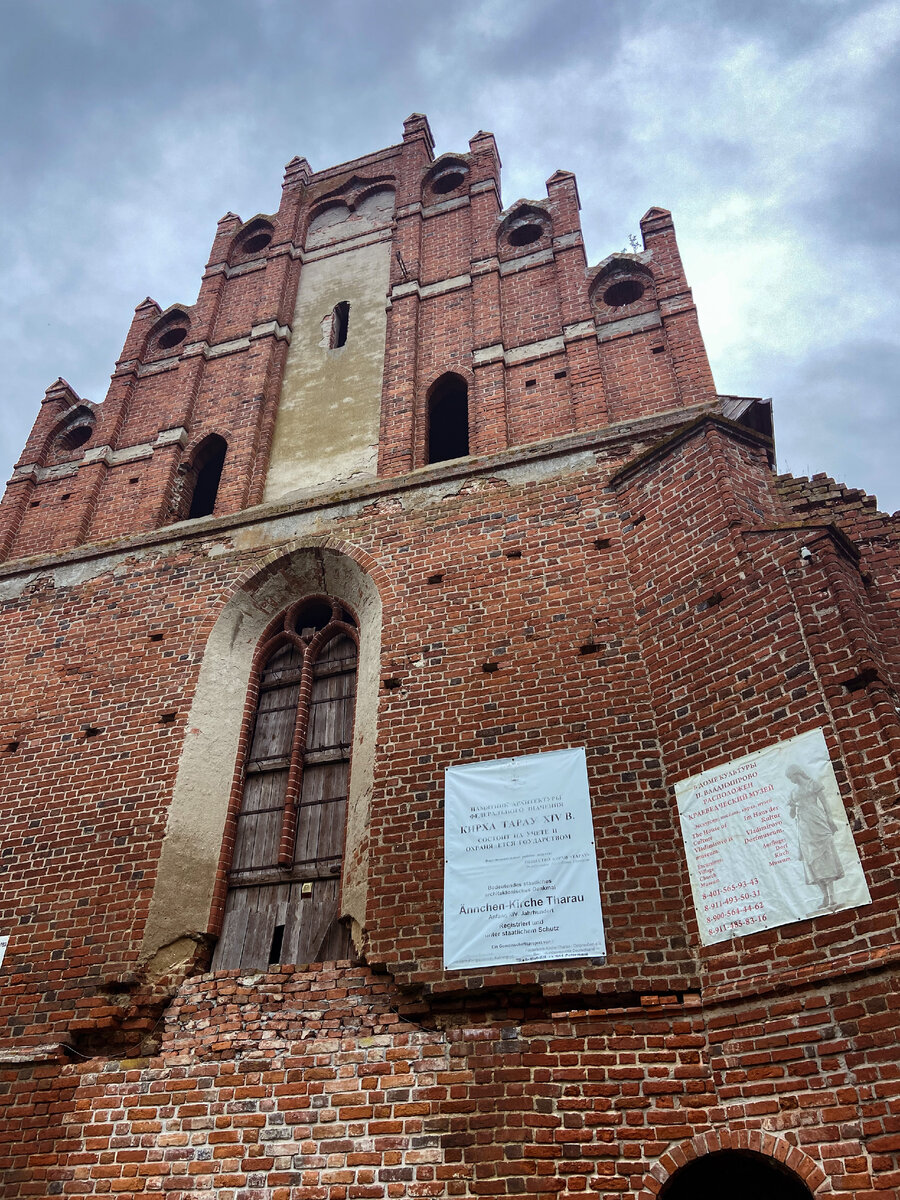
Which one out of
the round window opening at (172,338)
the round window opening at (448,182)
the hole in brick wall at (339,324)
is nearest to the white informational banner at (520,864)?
the hole in brick wall at (339,324)

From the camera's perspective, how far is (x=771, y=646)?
5.93 meters

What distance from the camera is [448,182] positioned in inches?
495

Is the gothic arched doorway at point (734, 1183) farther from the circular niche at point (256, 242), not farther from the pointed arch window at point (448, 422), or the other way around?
the circular niche at point (256, 242)

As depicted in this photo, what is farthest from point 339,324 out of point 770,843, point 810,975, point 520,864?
point 810,975

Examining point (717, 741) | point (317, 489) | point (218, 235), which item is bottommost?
point (717, 741)

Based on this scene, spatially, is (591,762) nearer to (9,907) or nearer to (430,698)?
(430,698)

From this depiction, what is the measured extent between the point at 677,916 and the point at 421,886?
177 centimetres

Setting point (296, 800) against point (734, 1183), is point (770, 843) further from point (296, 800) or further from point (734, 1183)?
point (296, 800)

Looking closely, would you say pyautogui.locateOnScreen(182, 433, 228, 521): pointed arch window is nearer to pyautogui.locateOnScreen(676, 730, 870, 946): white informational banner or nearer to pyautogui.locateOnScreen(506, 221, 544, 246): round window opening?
pyautogui.locateOnScreen(506, 221, 544, 246): round window opening

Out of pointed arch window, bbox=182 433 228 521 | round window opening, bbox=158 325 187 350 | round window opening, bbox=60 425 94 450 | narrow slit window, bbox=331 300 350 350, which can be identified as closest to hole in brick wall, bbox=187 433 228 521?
pointed arch window, bbox=182 433 228 521

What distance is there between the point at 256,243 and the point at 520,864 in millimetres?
10659

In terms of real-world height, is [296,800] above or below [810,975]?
above

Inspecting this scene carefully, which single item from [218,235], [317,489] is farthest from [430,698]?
[218,235]

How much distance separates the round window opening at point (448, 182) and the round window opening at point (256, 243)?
8.56 feet
